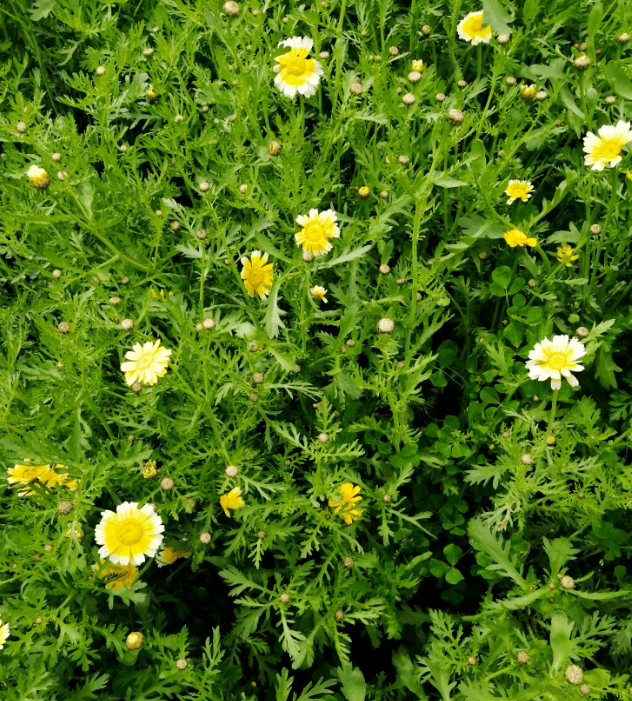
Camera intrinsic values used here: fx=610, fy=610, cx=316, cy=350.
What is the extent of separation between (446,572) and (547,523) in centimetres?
39

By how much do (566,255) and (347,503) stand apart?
1.09 metres

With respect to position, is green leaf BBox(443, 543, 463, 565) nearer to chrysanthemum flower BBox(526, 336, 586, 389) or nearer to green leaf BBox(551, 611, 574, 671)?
green leaf BBox(551, 611, 574, 671)

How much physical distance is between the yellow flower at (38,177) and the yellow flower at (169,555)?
3.62 ft

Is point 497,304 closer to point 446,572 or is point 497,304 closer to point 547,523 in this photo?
point 547,523

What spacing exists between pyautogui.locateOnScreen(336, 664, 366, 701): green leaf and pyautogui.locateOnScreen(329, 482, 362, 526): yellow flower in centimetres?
40

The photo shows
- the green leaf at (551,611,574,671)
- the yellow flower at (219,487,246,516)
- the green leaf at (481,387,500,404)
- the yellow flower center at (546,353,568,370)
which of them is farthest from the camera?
the green leaf at (481,387,500,404)

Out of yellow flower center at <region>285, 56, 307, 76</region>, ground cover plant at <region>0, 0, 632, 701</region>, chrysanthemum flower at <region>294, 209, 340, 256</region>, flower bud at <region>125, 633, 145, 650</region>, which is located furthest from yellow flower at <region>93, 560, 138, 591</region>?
yellow flower center at <region>285, 56, 307, 76</region>

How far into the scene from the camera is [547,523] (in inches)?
79.5

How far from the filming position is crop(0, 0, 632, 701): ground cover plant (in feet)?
5.42

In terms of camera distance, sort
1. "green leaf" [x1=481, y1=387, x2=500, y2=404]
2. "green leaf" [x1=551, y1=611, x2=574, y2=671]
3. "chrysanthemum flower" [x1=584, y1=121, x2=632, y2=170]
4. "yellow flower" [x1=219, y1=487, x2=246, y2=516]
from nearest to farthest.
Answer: "green leaf" [x1=551, y1=611, x2=574, y2=671], "yellow flower" [x1=219, y1=487, x2=246, y2=516], "chrysanthemum flower" [x1=584, y1=121, x2=632, y2=170], "green leaf" [x1=481, y1=387, x2=500, y2=404]

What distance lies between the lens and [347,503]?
5.64 feet

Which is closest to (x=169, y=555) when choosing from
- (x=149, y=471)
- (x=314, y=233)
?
(x=149, y=471)

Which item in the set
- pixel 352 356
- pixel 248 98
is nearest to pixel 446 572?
pixel 352 356

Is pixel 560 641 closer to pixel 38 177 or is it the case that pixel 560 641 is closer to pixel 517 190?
pixel 517 190
